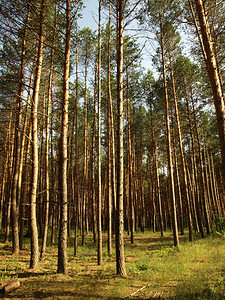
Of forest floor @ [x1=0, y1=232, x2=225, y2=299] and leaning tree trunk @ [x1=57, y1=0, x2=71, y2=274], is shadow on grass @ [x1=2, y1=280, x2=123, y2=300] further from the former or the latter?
leaning tree trunk @ [x1=57, y1=0, x2=71, y2=274]

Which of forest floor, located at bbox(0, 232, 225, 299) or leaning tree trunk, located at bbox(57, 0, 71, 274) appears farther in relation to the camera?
leaning tree trunk, located at bbox(57, 0, 71, 274)

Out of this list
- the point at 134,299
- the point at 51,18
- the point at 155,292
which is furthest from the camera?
the point at 51,18

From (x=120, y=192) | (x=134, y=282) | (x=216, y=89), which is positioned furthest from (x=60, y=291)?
(x=216, y=89)

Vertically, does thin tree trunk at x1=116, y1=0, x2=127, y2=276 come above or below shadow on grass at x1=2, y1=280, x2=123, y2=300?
above

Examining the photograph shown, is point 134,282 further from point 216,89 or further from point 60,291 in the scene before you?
point 216,89

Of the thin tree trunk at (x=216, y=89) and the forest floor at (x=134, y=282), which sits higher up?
the thin tree trunk at (x=216, y=89)

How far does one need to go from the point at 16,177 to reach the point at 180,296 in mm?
8169

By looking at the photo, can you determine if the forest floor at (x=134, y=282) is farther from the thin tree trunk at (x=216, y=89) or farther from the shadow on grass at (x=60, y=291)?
the thin tree trunk at (x=216, y=89)

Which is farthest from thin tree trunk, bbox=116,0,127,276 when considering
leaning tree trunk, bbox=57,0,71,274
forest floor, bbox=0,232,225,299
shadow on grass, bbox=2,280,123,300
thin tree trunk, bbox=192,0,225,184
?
thin tree trunk, bbox=192,0,225,184

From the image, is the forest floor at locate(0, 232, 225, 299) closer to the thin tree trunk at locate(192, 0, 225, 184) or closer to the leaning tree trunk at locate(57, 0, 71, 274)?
the leaning tree trunk at locate(57, 0, 71, 274)

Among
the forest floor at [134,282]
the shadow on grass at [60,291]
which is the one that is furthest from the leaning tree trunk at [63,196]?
the shadow on grass at [60,291]

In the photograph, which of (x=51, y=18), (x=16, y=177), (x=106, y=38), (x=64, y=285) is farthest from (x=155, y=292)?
(x=106, y=38)

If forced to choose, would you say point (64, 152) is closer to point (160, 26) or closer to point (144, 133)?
point (160, 26)

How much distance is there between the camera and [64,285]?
5.12m
